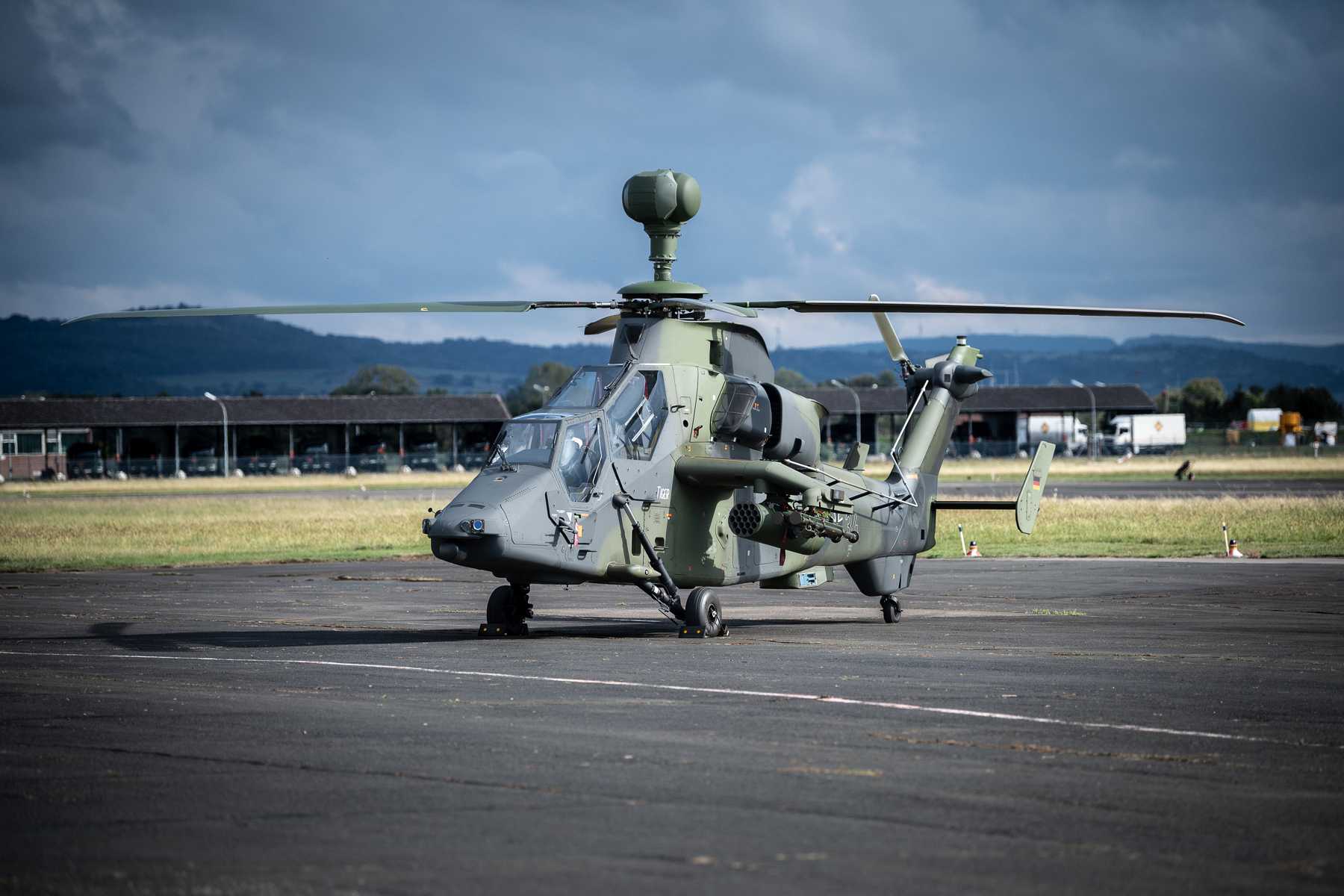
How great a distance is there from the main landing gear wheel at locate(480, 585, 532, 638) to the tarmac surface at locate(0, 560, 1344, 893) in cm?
44

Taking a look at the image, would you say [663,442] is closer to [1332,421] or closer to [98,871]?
[98,871]

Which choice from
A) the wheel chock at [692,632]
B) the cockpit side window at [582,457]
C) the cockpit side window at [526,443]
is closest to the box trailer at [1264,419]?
the wheel chock at [692,632]

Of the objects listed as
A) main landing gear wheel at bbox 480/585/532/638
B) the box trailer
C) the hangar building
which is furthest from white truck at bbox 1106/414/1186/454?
main landing gear wheel at bbox 480/585/532/638

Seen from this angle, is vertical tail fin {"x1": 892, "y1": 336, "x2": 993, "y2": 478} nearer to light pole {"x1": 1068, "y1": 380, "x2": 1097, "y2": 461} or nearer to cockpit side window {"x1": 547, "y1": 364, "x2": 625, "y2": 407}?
cockpit side window {"x1": 547, "y1": 364, "x2": 625, "y2": 407}

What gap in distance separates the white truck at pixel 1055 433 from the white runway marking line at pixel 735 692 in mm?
118782

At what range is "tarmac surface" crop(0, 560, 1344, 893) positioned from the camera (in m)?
7.71

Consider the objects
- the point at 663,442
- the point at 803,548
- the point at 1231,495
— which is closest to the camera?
the point at 663,442

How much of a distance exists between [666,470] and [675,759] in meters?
9.88

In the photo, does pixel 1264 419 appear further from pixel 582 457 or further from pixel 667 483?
pixel 582 457

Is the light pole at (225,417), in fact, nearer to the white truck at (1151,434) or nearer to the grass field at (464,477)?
the grass field at (464,477)

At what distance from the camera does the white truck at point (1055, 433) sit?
5221 inches

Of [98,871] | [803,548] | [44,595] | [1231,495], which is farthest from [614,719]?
[1231,495]

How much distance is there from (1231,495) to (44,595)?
47.7 m

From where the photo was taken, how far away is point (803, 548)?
21.7 meters
